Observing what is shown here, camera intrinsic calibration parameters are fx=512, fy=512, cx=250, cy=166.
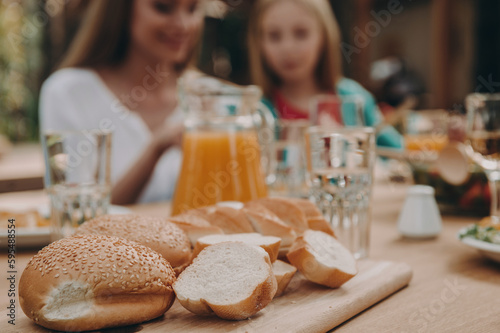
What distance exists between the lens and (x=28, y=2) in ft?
15.3

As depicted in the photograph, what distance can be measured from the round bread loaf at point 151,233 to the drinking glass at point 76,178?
0.29 metres

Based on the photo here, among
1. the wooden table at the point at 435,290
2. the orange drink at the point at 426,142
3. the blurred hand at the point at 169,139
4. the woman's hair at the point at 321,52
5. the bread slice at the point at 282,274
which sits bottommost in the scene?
the wooden table at the point at 435,290

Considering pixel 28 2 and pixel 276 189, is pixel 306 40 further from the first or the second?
pixel 28 2

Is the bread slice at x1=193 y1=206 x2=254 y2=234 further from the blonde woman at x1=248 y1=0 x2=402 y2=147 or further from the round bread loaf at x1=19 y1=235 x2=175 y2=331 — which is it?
the blonde woman at x1=248 y1=0 x2=402 y2=147

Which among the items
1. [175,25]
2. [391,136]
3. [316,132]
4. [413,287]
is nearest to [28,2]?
[175,25]

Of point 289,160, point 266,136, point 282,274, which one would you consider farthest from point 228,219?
point 289,160

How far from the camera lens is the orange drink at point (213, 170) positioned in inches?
46.8

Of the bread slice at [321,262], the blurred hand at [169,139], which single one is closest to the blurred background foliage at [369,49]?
the blurred hand at [169,139]

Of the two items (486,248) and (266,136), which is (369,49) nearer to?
(266,136)

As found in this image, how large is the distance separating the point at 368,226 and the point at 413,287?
24 centimetres

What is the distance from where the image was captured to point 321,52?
3.09 metres

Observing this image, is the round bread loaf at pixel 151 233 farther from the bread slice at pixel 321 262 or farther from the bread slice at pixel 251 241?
the bread slice at pixel 321 262

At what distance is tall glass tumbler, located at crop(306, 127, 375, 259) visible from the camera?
102 centimetres

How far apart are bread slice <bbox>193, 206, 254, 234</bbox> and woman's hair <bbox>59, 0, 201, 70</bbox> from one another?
5.47ft
